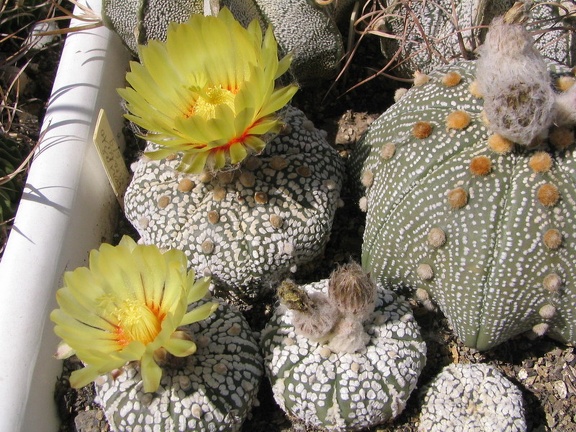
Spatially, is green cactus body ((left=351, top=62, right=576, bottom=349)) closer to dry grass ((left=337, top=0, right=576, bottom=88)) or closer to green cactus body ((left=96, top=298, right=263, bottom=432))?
dry grass ((left=337, top=0, right=576, bottom=88))

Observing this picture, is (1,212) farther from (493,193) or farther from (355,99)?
(493,193)

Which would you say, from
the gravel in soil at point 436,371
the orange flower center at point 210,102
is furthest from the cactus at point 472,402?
the orange flower center at point 210,102

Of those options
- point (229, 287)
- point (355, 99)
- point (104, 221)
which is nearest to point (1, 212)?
point (104, 221)

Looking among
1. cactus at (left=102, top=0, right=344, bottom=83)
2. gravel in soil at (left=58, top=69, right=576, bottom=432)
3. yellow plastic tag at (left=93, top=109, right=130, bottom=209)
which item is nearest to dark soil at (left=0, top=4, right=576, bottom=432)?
gravel in soil at (left=58, top=69, right=576, bottom=432)

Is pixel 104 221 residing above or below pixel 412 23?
below

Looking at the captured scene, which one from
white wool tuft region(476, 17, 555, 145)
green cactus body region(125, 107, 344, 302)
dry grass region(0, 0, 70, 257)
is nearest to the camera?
white wool tuft region(476, 17, 555, 145)

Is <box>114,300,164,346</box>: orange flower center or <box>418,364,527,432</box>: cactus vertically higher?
<box>114,300,164,346</box>: orange flower center
